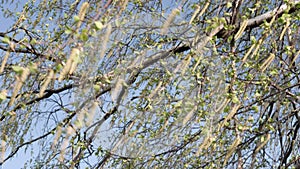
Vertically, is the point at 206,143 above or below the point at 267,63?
below

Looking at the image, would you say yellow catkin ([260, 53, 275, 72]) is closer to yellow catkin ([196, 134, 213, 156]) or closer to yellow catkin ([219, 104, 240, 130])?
yellow catkin ([219, 104, 240, 130])

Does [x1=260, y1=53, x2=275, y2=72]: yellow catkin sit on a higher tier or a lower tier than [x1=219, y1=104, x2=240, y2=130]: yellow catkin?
higher

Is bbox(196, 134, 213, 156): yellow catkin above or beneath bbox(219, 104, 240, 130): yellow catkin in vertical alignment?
beneath

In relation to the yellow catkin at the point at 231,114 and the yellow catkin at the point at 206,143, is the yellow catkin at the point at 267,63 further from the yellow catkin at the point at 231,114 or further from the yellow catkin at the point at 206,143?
the yellow catkin at the point at 206,143

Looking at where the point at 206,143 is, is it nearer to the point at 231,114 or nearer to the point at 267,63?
the point at 231,114

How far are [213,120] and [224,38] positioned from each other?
2.03 ft

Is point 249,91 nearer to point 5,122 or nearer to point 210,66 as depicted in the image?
point 210,66

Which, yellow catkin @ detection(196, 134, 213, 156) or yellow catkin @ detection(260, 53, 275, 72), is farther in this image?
yellow catkin @ detection(260, 53, 275, 72)

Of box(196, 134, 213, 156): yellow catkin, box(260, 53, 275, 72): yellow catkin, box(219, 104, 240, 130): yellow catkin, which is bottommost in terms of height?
box(196, 134, 213, 156): yellow catkin

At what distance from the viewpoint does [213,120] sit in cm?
261

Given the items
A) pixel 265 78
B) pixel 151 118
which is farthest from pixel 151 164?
pixel 265 78

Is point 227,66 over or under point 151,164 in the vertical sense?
over

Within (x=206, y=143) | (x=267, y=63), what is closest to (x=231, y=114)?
(x=206, y=143)

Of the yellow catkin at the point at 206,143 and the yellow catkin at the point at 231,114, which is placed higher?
the yellow catkin at the point at 231,114
